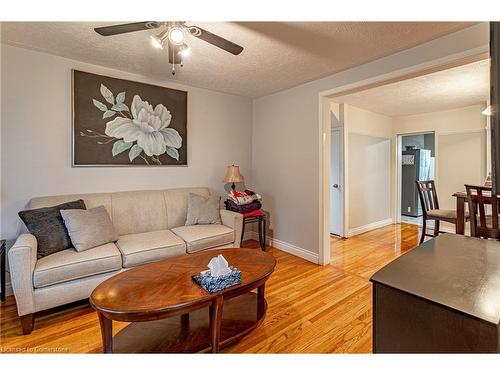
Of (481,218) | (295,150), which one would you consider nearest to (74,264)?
(295,150)

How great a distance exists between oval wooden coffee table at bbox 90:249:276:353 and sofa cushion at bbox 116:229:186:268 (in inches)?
18.1

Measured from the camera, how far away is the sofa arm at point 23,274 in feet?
5.74

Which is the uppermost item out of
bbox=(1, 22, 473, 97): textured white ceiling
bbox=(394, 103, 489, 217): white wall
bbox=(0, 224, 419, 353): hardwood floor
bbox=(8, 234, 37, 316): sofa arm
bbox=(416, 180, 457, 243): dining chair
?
bbox=(1, 22, 473, 97): textured white ceiling

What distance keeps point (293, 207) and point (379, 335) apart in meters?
2.64

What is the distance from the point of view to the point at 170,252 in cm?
244

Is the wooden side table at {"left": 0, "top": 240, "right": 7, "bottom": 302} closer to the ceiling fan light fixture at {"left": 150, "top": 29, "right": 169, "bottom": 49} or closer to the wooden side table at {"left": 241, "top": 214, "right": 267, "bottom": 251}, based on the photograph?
the ceiling fan light fixture at {"left": 150, "top": 29, "right": 169, "bottom": 49}

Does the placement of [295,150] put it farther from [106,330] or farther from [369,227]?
[106,330]

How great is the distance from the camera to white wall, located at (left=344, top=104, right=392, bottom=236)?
447 centimetres

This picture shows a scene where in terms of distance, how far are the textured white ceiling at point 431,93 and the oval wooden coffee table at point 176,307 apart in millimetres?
2998

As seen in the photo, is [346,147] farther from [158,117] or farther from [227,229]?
[158,117]

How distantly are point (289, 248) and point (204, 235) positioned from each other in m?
1.44

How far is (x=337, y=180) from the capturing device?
14.3 feet

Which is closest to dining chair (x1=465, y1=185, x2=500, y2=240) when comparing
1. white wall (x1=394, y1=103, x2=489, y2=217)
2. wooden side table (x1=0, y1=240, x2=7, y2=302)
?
white wall (x1=394, y1=103, x2=489, y2=217)
